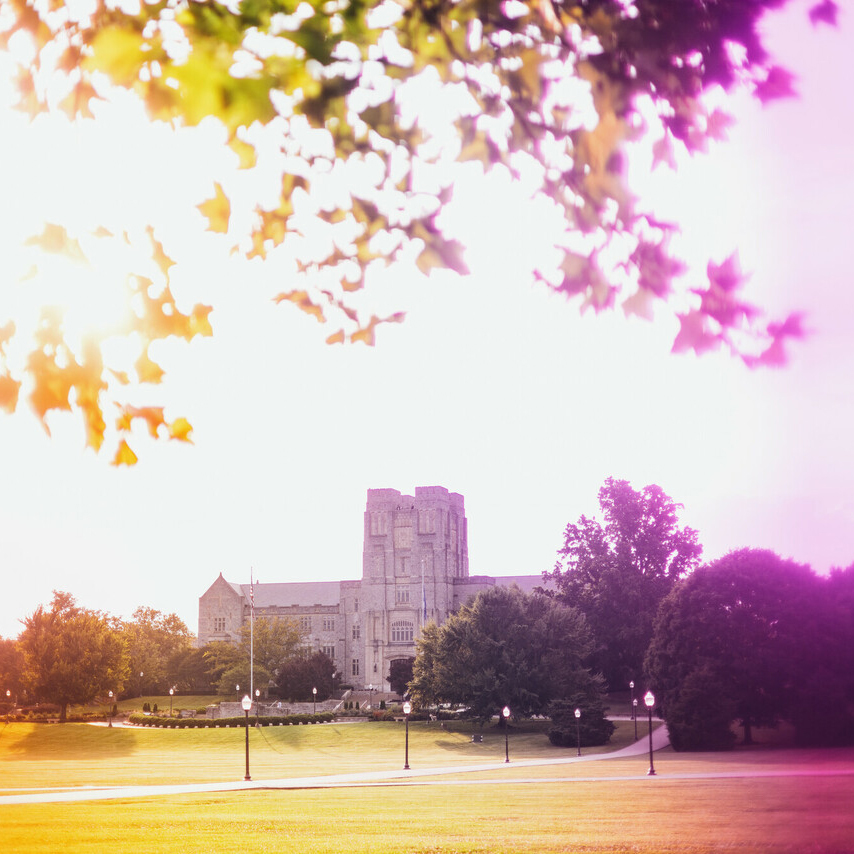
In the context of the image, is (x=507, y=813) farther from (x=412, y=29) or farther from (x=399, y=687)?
(x=399, y=687)

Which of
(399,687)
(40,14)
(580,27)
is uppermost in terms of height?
(40,14)

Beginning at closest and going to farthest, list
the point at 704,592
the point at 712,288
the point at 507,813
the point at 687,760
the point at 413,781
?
the point at 712,288
the point at 507,813
the point at 413,781
the point at 687,760
the point at 704,592

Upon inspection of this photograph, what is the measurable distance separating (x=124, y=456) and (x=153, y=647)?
10623 cm

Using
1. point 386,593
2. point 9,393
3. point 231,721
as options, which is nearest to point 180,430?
point 9,393

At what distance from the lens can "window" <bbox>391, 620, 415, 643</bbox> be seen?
103688 mm

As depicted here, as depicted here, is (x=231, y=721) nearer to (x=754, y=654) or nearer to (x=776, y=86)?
(x=754, y=654)

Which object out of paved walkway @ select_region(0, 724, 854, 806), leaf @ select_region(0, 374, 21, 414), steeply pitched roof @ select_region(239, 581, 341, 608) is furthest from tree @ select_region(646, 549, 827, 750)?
steeply pitched roof @ select_region(239, 581, 341, 608)

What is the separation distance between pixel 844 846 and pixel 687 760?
26.9 metres

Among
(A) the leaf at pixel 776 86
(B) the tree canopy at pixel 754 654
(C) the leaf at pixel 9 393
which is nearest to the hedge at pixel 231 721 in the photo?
(B) the tree canopy at pixel 754 654

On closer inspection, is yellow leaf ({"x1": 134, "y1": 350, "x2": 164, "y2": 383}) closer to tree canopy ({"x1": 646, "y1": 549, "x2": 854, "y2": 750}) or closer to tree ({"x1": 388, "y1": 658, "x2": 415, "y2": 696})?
tree canopy ({"x1": 646, "y1": 549, "x2": 854, "y2": 750})

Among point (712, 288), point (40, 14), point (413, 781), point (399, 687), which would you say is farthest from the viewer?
point (399, 687)

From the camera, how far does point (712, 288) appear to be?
5594 mm

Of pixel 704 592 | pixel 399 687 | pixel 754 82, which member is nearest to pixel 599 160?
pixel 754 82

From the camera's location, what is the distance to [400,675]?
94250 mm
